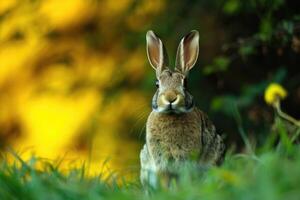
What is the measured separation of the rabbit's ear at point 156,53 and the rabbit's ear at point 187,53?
0.29 feet

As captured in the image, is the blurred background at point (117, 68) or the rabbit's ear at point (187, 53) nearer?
the rabbit's ear at point (187, 53)

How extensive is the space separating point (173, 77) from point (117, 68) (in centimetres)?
393

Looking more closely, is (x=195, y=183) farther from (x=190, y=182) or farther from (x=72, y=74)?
(x=72, y=74)

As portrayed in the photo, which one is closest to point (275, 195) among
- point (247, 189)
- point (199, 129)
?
point (247, 189)

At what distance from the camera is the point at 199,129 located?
5.36 metres

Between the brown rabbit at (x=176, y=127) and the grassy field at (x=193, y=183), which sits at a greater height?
the brown rabbit at (x=176, y=127)

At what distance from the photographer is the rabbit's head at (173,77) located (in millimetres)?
5086

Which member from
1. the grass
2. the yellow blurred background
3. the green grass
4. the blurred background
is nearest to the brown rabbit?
the grass

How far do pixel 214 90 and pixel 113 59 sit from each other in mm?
1251

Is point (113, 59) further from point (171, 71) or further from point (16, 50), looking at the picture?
point (171, 71)

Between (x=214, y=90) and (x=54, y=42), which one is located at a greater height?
(x=54, y=42)

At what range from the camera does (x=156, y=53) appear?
5660mm

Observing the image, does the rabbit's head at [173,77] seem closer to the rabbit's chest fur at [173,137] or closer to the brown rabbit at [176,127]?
the brown rabbit at [176,127]

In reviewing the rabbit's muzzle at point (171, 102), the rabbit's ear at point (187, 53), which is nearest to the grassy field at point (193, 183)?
the rabbit's muzzle at point (171, 102)
